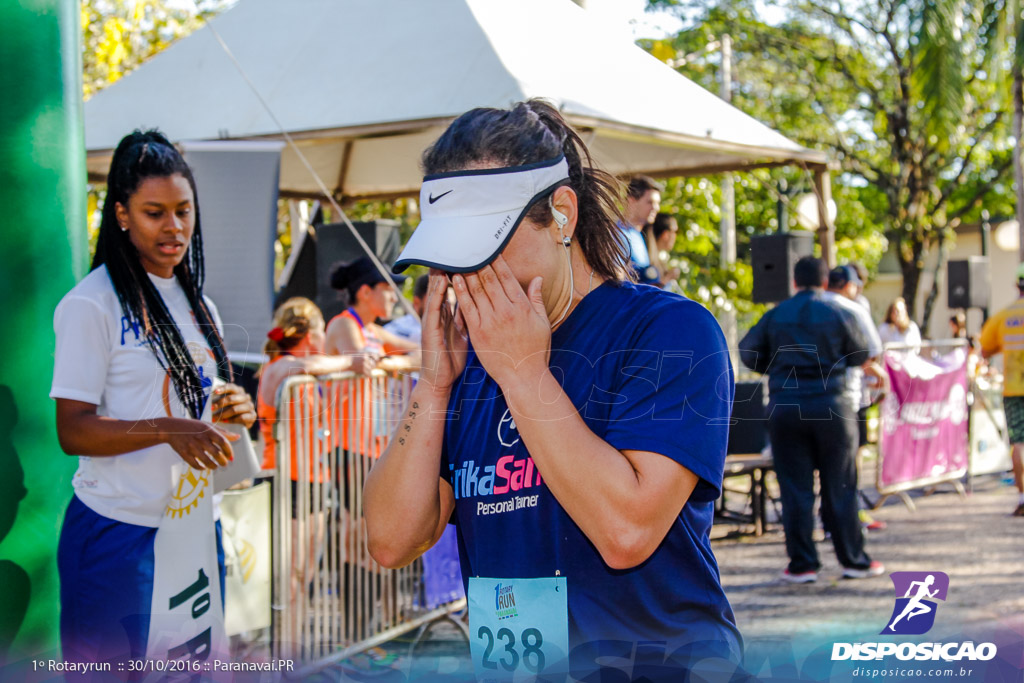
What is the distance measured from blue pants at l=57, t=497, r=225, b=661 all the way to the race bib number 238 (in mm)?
1140

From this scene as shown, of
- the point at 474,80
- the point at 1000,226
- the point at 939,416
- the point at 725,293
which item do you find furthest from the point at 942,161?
the point at 474,80

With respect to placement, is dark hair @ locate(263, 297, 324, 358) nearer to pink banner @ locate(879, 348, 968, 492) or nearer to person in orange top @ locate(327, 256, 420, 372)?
person in orange top @ locate(327, 256, 420, 372)

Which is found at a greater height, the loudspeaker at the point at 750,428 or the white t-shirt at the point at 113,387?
the white t-shirt at the point at 113,387

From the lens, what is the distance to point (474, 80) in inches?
224

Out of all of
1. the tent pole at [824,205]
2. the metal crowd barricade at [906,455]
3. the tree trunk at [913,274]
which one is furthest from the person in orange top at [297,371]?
the tree trunk at [913,274]

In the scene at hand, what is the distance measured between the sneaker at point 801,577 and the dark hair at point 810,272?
185cm

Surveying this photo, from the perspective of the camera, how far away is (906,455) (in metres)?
8.66

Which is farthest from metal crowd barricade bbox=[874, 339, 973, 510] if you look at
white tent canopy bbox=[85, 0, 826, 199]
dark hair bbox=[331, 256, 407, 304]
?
dark hair bbox=[331, 256, 407, 304]

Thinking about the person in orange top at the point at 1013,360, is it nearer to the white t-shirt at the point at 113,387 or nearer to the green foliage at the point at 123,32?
the white t-shirt at the point at 113,387

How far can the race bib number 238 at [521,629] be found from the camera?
147 centimetres

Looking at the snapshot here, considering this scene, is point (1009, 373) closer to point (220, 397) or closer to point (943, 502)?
point (943, 502)

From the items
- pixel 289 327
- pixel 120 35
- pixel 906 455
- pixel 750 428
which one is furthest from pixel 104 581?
pixel 120 35

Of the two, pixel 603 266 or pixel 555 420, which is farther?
pixel 603 266

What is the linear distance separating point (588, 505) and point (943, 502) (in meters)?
8.60
